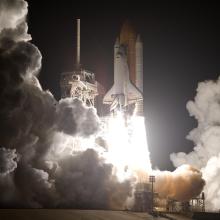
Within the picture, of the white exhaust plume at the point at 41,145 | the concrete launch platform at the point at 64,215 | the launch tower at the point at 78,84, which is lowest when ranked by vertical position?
the concrete launch platform at the point at 64,215

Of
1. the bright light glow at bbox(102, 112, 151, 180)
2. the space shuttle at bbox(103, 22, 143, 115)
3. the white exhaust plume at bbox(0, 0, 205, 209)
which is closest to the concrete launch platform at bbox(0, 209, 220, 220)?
the white exhaust plume at bbox(0, 0, 205, 209)

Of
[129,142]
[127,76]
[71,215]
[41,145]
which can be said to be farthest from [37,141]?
[127,76]

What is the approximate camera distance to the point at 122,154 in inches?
3184

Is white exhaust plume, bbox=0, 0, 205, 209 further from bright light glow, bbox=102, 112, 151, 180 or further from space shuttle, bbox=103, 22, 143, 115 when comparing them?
space shuttle, bbox=103, 22, 143, 115

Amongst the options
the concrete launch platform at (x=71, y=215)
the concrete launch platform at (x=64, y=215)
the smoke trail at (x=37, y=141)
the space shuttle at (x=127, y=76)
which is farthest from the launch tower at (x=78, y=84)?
the concrete launch platform at (x=64, y=215)

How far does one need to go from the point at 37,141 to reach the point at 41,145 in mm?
592

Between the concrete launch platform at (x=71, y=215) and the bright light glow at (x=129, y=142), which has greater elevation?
the bright light glow at (x=129, y=142)

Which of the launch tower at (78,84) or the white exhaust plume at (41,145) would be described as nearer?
the white exhaust plume at (41,145)

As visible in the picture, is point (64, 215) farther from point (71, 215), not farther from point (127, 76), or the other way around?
point (127, 76)

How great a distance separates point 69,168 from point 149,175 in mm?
14753

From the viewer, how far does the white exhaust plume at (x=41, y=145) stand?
6256cm

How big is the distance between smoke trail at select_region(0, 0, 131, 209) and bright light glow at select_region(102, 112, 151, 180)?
27.0ft

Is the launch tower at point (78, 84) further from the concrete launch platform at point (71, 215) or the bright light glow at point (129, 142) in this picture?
the concrete launch platform at point (71, 215)

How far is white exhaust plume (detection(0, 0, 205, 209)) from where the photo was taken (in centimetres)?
6256
